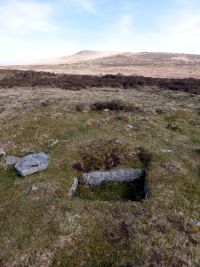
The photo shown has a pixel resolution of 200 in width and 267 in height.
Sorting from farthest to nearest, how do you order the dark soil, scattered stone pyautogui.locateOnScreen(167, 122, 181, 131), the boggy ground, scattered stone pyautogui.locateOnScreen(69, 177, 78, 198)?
the dark soil
scattered stone pyautogui.locateOnScreen(167, 122, 181, 131)
scattered stone pyautogui.locateOnScreen(69, 177, 78, 198)
the boggy ground

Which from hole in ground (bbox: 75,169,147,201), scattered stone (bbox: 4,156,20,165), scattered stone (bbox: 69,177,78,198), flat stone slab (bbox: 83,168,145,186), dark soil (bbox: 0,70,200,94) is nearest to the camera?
scattered stone (bbox: 69,177,78,198)

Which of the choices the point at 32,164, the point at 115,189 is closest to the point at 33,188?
the point at 32,164

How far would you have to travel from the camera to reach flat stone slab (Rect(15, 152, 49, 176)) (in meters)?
22.8

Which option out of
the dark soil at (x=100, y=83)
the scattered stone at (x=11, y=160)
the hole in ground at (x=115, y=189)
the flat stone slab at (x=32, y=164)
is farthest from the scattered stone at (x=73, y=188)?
the dark soil at (x=100, y=83)

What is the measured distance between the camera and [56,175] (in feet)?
72.9

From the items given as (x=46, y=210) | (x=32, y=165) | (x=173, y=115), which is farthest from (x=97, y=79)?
(x=46, y=210)

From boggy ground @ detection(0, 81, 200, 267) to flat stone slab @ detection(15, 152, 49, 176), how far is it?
504 mm

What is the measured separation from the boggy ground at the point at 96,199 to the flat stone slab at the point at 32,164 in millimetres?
504

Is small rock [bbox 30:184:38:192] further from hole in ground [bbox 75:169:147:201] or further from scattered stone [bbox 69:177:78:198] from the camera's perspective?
hole in ground [bbox 75:169:147:201]

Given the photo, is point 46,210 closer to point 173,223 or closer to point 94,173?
point 94,173

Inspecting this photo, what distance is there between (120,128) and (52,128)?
238 inches

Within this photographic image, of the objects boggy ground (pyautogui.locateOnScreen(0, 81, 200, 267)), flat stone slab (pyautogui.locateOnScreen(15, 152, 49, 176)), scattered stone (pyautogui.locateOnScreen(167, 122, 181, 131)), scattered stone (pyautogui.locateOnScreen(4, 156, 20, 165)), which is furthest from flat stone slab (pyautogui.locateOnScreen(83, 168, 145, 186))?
scattered stone (pyautogui.locateOnScreen(167, 122, 181, 131))

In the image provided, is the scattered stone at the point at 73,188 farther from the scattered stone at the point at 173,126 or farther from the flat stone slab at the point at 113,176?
the scattered stone at the point at 173,126

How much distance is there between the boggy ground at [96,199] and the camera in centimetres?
1549
